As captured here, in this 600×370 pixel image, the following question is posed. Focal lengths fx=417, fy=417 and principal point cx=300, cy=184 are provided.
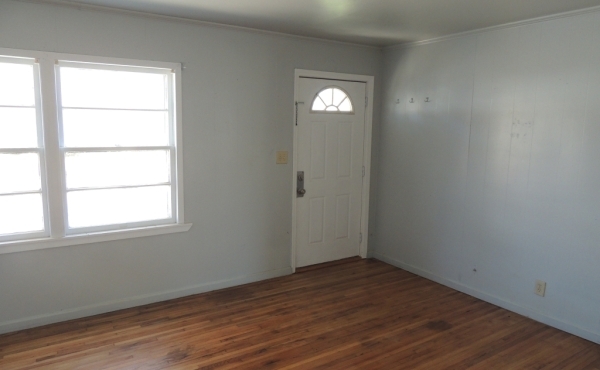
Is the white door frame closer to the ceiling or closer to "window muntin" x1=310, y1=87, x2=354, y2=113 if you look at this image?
"window muntin" x1=310, y1=87, x2=354, y2=113

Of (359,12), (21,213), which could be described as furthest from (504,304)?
(21,213)

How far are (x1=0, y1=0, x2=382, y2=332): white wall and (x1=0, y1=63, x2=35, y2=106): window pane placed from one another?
6.2 inches

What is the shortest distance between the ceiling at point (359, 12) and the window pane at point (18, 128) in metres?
0.87

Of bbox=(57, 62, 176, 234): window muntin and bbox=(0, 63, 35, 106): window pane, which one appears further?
bbox=(57, 62, 176, 234): window muntin

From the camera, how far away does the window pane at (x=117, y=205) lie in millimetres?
3314

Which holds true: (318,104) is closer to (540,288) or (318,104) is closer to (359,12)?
(359,12)

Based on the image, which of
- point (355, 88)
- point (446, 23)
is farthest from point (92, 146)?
point (446, 23)

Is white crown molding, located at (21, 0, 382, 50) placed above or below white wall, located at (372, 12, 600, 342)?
above

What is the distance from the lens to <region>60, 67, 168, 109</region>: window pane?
3184mm

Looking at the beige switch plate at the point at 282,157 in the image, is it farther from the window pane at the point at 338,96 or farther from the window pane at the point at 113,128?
the window pane at the point at 113,128

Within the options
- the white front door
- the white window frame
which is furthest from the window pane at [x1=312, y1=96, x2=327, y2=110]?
the white window frame

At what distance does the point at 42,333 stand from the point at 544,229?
13.0 feet

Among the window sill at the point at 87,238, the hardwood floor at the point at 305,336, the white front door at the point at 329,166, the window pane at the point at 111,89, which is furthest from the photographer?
the white front door at the point at 329,166

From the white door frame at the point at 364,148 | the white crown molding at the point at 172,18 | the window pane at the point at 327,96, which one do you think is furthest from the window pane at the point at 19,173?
the window pane at the point at 327,96
